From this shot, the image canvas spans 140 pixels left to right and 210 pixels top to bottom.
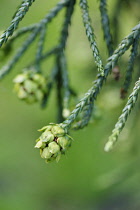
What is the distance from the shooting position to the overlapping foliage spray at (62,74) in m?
1.51

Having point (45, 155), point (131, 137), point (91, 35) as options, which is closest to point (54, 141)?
point (45, 155)

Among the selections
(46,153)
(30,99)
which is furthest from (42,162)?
(46,153)

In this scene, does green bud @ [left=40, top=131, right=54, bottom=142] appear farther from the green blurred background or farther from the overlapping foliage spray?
the green blurred background

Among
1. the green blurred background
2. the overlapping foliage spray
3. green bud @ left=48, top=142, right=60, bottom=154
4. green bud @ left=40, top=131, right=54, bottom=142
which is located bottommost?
green bud @ left=48, top=142, right=60, bottom=154

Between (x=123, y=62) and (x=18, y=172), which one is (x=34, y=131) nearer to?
(x=18, y=172)

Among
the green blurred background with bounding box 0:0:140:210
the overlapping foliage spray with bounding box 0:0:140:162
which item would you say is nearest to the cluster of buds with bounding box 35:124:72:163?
the overlapping foliage spray with bounding box 0:0:140:162

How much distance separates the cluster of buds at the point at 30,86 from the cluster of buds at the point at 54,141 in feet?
2.02

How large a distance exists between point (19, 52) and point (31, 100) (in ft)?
0.86

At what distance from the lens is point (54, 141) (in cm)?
152

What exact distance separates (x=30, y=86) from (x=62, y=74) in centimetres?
18

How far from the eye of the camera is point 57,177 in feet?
17.2

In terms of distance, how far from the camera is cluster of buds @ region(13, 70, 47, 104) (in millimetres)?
2111

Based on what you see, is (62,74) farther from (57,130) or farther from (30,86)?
(57,130)

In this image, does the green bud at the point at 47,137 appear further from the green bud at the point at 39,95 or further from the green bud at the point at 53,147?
the green bud at the point at 39,95
